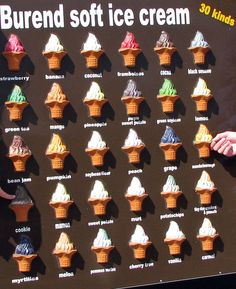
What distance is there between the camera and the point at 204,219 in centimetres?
306

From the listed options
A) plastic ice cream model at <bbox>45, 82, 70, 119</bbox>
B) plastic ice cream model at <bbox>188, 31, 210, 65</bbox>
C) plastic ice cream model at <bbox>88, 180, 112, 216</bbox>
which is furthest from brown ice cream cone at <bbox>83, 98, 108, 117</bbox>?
plastic ice cream model at <bbox>188, 31, 210, 65</bbox>

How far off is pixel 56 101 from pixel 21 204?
526 mm

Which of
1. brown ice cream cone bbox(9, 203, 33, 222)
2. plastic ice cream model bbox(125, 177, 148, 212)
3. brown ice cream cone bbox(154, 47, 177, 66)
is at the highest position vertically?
brown ice cream cone bbox(154, 47, 177, 66)

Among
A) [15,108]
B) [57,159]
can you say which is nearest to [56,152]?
[57,159]

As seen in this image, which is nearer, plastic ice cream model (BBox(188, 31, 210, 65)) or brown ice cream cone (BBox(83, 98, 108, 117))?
brown ice cream cone (BBox(83, 98, 108, 117))

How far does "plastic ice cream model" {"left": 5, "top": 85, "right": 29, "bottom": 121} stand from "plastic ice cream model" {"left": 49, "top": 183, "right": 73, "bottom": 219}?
0.40m

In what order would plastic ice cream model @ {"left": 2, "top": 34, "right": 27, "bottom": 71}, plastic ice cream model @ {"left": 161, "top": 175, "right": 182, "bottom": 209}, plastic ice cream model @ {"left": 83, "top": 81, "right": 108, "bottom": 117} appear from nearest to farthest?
plastic ice cream model @ {"left": 2, "top": 34, "right": 27, "bottom": 71}
plastic ice cream model @ {"left": 83, "top": 81, "right": 108, "bottom": 117}
plastic ice cream model @ {"left": 161, "top": 175, "right": 182, "bottom": 209}

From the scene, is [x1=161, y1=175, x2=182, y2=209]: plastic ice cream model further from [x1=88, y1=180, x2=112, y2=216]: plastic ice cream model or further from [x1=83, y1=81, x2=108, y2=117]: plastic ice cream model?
[x1=83, y1=81, x2=108, y2=117]: plastic ice cream model

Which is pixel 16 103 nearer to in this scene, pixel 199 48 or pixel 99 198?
pixel 99 198

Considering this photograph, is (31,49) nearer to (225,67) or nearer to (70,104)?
(70,104)

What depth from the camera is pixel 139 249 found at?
116 inches

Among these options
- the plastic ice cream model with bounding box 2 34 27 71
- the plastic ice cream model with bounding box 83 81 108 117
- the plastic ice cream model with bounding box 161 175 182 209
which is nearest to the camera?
the plastic ice cream model with bounding box 2 34 27 71

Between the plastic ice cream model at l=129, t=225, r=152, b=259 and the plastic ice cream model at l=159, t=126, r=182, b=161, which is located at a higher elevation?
the plastic ice cream model at l=159, t=126, r=182, b=161

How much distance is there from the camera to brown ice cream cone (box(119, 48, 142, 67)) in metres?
2.92
